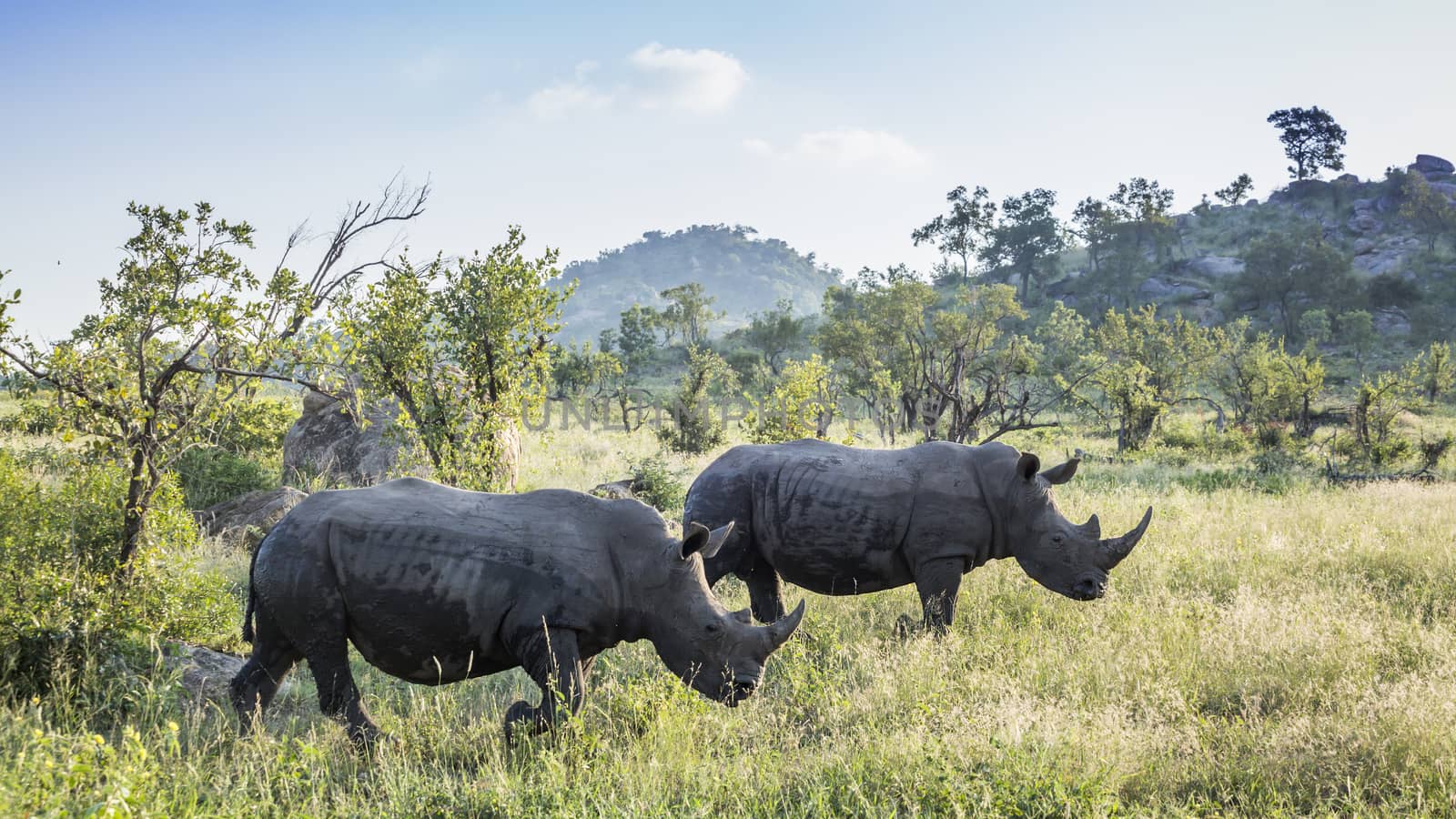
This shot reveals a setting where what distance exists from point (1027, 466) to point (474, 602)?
4.35m

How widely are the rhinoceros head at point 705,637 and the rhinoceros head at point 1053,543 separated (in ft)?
9.40

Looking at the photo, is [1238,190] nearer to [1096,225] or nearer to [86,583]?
→ [1096,225]

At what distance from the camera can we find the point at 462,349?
9914 mm

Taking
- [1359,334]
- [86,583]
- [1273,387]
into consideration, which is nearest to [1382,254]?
[1359,334]

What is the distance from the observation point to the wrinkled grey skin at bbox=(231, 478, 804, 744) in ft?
16.0

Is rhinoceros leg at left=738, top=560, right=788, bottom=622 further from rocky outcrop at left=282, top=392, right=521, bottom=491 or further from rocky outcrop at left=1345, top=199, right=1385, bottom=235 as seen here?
rocky outcrop at left=1345, top=199, right=1385, bottom=235

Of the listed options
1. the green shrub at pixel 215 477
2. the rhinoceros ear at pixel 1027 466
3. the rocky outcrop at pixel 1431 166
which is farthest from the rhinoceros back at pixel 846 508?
the rocky outcrop at pixel 1431 166

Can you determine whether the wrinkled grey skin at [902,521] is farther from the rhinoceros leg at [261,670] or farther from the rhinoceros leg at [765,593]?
the rhinoceros leg at [261,670]

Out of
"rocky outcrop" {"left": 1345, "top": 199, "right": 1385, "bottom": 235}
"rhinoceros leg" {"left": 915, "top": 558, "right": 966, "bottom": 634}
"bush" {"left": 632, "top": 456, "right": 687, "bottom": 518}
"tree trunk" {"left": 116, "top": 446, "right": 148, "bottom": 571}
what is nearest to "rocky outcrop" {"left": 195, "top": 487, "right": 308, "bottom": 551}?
"tree trunk" {"left": 116, "top": 446, "right": 148, "bottom": 571}

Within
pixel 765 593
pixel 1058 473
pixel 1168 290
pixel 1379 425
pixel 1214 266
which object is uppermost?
pixel 1214 266

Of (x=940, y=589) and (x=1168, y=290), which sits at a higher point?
(x=1168, y=290)

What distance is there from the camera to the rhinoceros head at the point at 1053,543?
6961 millimetres

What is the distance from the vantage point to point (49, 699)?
5.28 metres

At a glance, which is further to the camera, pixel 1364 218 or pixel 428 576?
pixel 1364 218
